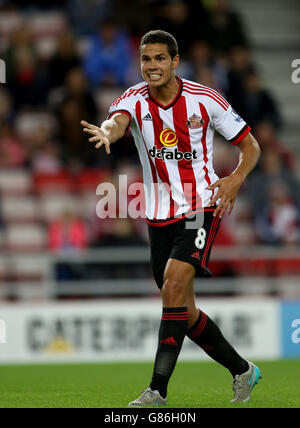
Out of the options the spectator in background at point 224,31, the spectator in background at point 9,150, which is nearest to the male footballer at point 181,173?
the spectator in background at point 9,150

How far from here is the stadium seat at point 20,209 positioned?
13.7m

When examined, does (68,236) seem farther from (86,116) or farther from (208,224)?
(208,224)

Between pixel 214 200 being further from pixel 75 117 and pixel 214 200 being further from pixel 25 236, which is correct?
pixel 25 236

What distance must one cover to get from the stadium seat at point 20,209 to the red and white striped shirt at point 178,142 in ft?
24.2

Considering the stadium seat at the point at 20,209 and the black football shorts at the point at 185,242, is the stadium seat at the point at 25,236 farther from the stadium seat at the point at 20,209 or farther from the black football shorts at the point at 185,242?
the black football shorts at the point at 185,242

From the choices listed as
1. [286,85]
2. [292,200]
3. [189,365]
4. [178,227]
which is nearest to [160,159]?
[178,227]

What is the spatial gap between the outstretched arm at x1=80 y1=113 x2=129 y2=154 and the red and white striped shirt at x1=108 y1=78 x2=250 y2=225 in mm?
77

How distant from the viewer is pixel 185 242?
622 centimetres

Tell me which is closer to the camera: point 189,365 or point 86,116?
point 189,365

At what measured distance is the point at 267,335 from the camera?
1202 centimetres

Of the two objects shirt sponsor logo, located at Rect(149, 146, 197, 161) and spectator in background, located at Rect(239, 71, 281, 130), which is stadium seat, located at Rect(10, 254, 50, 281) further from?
shirt sponsor logo, located at Rect(149, 146, 197, 161)

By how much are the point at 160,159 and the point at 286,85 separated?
10487mm

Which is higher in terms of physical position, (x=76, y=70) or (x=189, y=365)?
(x=76, y=70)

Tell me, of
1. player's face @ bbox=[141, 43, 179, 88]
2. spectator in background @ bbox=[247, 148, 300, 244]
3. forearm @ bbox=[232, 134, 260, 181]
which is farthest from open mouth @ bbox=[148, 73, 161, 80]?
spectator in background @ bbox=[247, 148, 300, 244]
